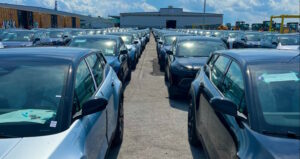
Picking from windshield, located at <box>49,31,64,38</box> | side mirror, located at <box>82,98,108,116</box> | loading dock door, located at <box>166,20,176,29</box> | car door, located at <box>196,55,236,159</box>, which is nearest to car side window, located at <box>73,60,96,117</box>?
side mirror, located at <box>82,98,108,116</box>

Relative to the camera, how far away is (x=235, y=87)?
10.7 ft

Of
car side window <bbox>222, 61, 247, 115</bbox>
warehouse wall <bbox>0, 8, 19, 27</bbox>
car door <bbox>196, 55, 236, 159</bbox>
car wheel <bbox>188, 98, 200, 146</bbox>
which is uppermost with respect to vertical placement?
warehouse wall <bbox>0, 8, 19, 27</bbox>

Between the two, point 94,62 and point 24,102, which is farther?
point 94,62

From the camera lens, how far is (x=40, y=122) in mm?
2613

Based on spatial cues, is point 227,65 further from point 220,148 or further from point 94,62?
point 94,62

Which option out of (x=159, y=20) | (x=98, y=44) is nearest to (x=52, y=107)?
(x=98, y=44)

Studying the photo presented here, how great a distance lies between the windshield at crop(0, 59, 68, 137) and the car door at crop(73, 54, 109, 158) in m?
0.20

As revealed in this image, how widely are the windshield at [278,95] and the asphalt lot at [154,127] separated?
193cm

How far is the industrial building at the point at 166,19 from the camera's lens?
96938mm

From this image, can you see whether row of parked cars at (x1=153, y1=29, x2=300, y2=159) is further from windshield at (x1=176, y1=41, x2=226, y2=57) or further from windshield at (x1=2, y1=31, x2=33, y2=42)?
windshield at (x1=2, y1=31, x2=33, y2=42)

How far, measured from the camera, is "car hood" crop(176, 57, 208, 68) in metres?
7.66

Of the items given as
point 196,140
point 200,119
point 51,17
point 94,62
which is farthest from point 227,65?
point 51,17

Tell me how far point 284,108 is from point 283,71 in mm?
471

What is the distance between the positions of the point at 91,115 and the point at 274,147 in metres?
1.71
